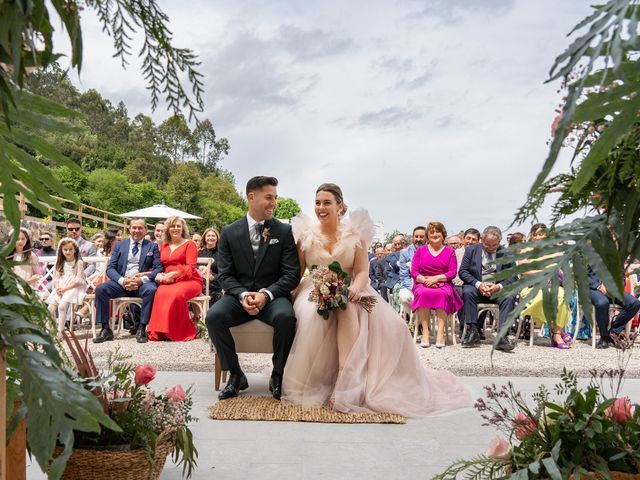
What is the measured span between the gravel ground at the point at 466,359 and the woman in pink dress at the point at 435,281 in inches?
18.7

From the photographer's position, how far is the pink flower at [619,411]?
2.46m

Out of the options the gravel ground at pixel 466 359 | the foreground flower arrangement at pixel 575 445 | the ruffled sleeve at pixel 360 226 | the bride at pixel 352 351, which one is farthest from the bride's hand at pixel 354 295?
the foreground flower arrangement at pixel 575 445

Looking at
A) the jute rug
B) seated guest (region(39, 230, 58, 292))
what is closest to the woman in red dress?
seated guest (region(39, 230, 58, 292))

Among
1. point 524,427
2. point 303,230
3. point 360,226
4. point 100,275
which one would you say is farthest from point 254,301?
point 100,275

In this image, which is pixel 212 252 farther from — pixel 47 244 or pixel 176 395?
pixel 176 395

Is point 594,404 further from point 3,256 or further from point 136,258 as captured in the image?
point 136,258

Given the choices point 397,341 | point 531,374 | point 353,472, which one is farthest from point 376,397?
point 531,374

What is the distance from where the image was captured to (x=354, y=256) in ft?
20.1

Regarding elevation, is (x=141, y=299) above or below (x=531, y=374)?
above

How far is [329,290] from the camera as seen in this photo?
566 centimetres

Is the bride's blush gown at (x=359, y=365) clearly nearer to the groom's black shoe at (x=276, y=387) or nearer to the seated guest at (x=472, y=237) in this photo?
the groom's black shoe at (x=276, y=387)

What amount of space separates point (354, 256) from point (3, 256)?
502 centimetres

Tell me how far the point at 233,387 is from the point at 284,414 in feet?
2.53

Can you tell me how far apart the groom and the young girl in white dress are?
4.45 meters
